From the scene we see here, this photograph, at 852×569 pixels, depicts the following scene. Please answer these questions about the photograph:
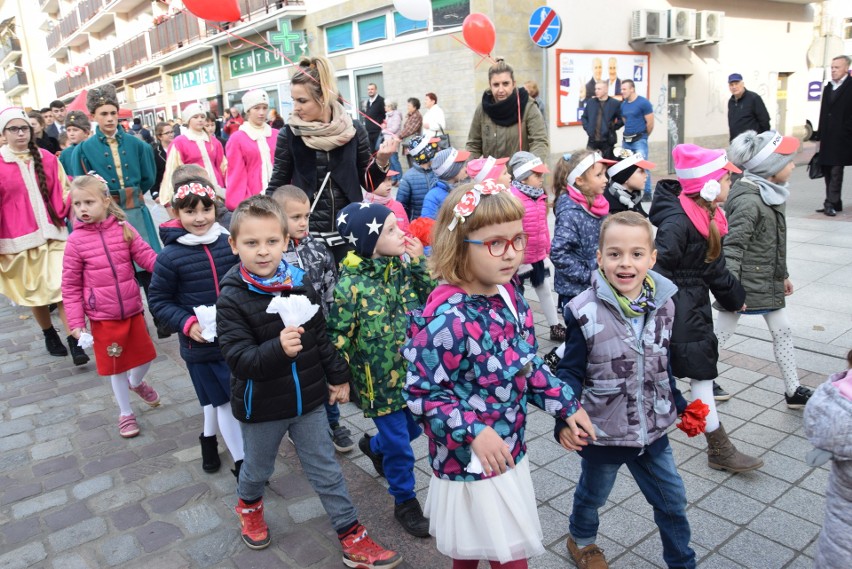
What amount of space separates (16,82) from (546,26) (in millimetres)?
63170

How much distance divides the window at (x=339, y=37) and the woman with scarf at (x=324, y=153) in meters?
14.0

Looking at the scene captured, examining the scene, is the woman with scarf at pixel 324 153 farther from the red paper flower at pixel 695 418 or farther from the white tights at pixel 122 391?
the red paper flower at pixel 695 418

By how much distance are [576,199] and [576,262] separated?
0.49 metres

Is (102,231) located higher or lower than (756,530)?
higher

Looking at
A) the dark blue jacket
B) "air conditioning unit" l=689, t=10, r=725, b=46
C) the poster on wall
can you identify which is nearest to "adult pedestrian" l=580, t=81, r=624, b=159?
the poster on wall

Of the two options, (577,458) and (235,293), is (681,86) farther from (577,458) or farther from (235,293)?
(235,293)

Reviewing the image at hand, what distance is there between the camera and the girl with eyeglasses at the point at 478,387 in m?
2.15

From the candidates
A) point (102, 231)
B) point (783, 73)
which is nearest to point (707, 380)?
point (102, 231)

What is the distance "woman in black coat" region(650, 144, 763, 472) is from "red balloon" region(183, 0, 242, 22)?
12.7 ft

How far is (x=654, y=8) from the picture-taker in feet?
51.9

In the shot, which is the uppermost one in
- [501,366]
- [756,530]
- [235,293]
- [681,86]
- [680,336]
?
[681,86]

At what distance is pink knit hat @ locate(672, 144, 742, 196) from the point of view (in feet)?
11.2

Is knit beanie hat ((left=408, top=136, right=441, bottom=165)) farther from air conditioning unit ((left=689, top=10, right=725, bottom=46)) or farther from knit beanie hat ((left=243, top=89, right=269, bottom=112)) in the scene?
air conditioning unit ((left=689, top=10, right=725, bottom=46))

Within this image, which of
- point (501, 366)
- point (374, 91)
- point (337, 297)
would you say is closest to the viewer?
point (501, 366)
